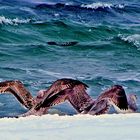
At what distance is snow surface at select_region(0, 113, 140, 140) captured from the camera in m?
4.56

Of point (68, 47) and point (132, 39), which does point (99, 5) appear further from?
point (68, 47)

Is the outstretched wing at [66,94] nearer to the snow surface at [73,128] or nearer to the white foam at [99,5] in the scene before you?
the snow surface at [73,128]

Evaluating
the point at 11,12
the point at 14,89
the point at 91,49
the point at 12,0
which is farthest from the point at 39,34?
the point at 14,89

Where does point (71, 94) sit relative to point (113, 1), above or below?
above

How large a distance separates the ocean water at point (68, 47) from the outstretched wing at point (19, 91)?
0.95 metres

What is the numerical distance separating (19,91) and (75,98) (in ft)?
2.69

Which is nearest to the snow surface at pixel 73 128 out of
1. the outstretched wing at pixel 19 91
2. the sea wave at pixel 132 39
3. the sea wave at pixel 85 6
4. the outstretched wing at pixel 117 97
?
the outstretched wing at pixel 117 97

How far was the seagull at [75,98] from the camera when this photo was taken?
688 centimetres

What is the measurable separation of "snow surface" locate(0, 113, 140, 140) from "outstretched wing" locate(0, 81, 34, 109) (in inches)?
83.2

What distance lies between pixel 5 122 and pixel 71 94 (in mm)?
2128

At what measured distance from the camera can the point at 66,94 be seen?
281 inches

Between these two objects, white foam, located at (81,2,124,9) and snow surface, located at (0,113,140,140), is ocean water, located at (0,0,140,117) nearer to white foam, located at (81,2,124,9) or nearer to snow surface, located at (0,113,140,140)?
white foam, located at (81,2,124,9)

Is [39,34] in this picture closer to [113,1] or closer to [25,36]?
[25,36]

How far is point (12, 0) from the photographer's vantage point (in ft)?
87.0
